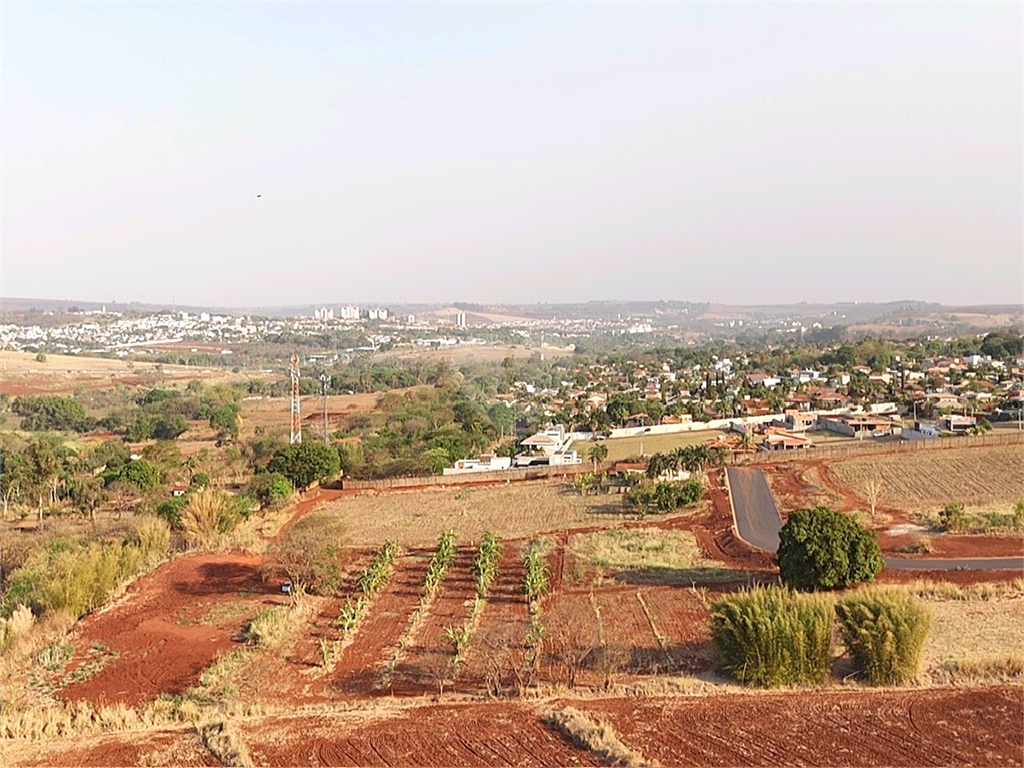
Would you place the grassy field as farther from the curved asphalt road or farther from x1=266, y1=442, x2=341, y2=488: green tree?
x1=266, y1=442, x2=341, y2=488: green tree

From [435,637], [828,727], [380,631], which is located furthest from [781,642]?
[380,631]

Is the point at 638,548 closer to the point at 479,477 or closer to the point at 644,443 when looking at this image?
the point at 479,477

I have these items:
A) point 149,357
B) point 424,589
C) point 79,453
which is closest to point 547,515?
point 424,589

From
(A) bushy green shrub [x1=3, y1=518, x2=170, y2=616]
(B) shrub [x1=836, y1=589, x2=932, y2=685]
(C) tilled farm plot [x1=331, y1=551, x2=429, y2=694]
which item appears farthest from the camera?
(A) bushy green shrub [x1=3, y1=518, x2=170, y2=616]

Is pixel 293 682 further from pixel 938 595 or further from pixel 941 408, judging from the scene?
pixel 941 408

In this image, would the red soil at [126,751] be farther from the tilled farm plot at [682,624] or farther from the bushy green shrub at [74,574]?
the tilled farm plot at [682,624]

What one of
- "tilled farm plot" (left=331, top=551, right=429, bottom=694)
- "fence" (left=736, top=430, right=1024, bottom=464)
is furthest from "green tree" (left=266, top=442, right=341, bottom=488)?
"fence" (left=736, top=430, right=1024, bottom=464)
